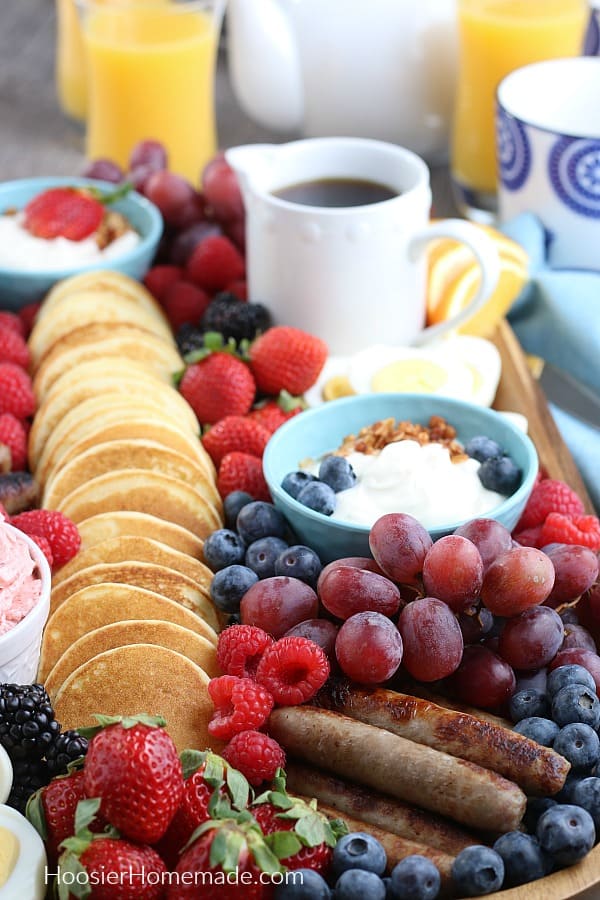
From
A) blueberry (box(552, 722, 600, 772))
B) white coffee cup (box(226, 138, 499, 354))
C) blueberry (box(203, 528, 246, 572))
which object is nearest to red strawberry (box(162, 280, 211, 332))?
white coffee cup (box(226, 138, 499, 354))

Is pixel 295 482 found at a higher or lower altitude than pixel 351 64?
lower

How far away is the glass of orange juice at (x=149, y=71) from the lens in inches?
95.2

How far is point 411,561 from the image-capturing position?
1149mm

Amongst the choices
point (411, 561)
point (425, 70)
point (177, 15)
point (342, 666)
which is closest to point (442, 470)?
point (411, 561)

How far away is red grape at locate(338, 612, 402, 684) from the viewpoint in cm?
107

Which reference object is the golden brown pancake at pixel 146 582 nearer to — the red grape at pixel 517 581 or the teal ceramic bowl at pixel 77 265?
the red grape at pixel 517 581

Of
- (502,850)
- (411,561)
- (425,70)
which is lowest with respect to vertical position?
(502,850)

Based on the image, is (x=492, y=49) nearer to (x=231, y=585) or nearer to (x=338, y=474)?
(x=338, y=474)

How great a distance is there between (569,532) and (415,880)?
0.52 metres

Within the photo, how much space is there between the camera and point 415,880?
0.93m

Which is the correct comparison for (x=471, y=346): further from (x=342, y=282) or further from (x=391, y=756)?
(x=391, y=756)

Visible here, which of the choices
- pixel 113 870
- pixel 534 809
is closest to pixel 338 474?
pixel 534 809

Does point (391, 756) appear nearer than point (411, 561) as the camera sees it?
Yes

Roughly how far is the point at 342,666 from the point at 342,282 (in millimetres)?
735
